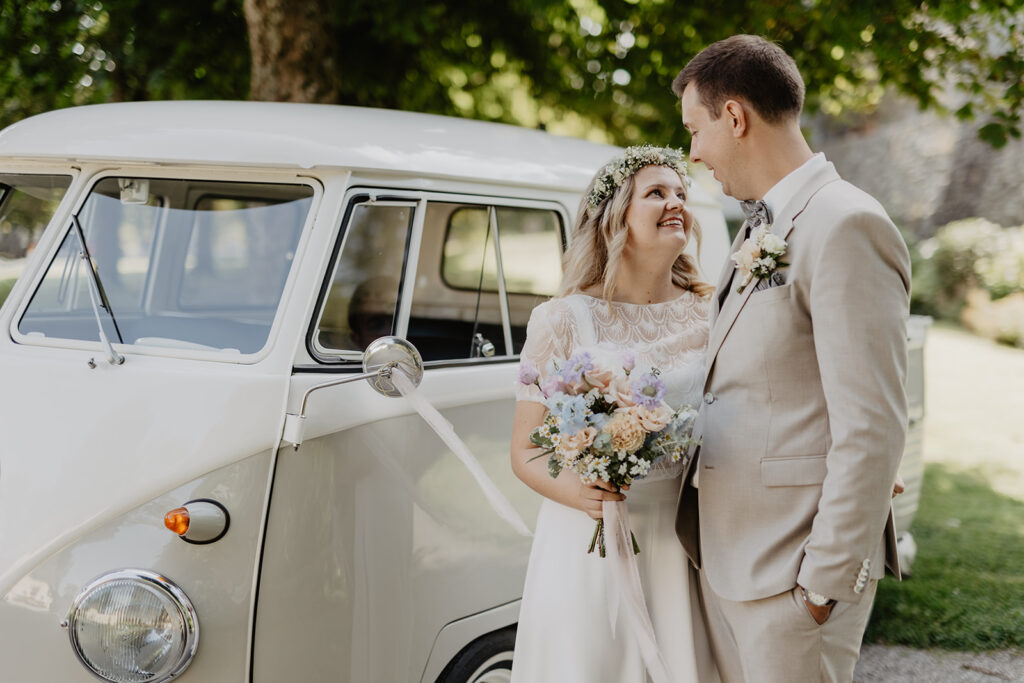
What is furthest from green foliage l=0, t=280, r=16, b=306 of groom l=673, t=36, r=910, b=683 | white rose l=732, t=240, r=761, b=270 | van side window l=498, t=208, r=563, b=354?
white rose l=732, t=240, r=761, b=270

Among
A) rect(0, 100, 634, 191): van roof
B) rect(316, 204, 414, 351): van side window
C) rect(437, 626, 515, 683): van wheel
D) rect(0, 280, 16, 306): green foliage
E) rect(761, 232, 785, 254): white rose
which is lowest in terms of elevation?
rect(437, 626, 515, 683): van wheel

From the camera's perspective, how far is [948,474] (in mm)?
8875

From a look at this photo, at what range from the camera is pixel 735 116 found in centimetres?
232

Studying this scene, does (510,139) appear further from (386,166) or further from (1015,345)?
(1015,345)

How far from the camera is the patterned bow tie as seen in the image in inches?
91.7

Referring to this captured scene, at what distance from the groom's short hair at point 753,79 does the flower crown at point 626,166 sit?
Answer: 594mm

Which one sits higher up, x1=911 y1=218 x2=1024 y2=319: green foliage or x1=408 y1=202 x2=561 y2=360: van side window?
x1=911 y1=218 x2=1024 y2=319: green foliage

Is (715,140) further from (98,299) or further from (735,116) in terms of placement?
(98,299)

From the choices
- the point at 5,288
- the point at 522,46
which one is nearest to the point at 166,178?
the point at 5,288

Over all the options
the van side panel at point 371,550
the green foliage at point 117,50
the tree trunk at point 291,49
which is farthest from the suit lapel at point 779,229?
the green foliage at point 117,50

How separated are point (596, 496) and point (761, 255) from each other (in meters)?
0.74

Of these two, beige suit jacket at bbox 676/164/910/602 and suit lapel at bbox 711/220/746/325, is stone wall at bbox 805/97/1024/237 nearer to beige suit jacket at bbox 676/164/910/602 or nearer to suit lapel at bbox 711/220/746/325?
suit lapel at bbox 711/220/746/325

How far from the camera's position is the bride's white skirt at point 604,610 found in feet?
8.61

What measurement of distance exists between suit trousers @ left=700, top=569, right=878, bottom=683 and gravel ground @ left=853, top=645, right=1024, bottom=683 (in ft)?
8.55
